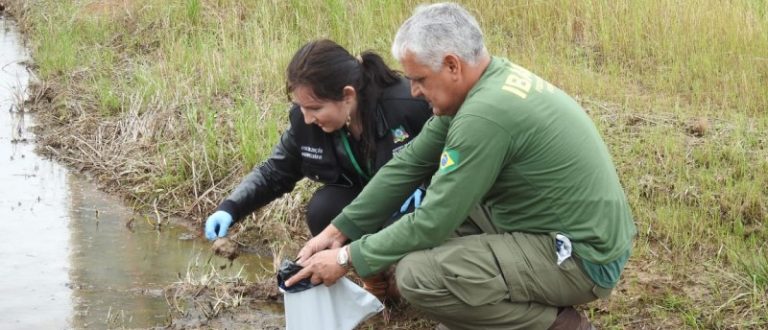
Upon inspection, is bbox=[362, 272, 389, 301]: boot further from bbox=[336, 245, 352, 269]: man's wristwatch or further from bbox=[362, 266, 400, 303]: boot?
bbox=[336, 245, 352, 269]: man's wristwatch

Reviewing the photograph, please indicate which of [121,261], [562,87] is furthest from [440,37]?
[562,87]

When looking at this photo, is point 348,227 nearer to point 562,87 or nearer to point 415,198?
point 415,198

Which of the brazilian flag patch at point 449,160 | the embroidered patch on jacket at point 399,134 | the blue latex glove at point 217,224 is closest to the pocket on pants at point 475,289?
the brazilian flag patch at point 449,160

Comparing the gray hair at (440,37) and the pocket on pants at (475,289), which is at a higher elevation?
the gray hair at (440,37)

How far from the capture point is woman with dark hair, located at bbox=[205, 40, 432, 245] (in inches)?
155

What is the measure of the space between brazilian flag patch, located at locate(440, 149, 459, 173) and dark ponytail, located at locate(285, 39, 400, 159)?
687 millimetres

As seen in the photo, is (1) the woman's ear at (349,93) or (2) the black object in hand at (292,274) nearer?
(2) the black object in hand at (292,274)

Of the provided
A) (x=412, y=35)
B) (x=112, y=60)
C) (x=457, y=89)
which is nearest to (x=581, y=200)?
(x=457, y=89)

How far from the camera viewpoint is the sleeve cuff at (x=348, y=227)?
3.96 meters

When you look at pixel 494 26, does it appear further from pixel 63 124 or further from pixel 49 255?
pixel 49 255

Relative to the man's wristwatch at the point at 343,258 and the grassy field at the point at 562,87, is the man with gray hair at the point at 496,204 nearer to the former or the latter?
the man's wristwatch at the point at 343,258

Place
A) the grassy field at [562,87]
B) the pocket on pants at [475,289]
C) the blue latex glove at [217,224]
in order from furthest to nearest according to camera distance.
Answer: the grassy field at [562,87]
the blue latex glove at [217,224]
the pocket on pants at [475,289]

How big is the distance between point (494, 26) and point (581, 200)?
4.61 m

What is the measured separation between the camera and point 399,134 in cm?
415
